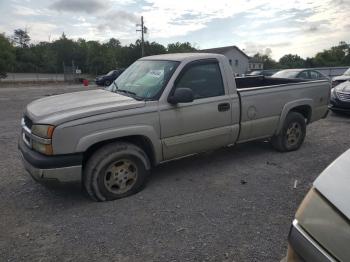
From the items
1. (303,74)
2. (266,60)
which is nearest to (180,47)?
(266,60)

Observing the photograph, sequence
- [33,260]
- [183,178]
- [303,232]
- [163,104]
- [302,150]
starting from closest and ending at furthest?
[303,232], [33,260], [163,104], [183,178], [302,150]

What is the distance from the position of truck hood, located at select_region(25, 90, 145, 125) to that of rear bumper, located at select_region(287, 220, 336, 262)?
2.81 m

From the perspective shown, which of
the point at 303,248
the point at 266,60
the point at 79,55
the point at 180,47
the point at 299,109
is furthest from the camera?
the point at 266,60

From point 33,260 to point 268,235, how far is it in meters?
2.25

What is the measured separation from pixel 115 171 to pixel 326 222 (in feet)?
10.1

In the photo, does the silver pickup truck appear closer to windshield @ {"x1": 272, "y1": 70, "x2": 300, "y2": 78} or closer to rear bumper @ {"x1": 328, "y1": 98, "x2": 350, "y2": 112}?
rear bumper @ {"x1": 328, "y1": 98, "x2": 350, "y2": 112}

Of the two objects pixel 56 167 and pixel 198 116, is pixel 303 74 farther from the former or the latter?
pixel 56 167

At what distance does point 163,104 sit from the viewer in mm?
4395

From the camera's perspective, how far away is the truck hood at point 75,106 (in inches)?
151

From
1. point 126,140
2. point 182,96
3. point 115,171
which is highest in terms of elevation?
point 182,96

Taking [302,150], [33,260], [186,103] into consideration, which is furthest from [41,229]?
[302,150]

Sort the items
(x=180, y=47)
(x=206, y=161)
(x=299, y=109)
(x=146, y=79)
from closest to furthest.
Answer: (x=146, y=79), (x=206, y=161), (x=299, y=109), (x=180, y=47)

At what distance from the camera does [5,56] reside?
41.2m

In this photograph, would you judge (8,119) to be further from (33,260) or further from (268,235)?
(268,235)
